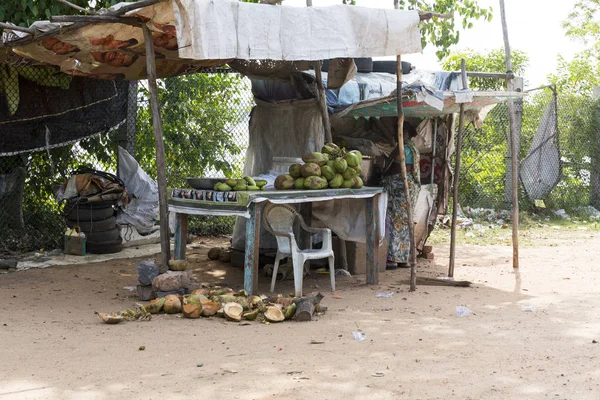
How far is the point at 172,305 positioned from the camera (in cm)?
616

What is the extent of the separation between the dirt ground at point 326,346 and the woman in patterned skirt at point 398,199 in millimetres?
749

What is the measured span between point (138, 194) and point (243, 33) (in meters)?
4.51

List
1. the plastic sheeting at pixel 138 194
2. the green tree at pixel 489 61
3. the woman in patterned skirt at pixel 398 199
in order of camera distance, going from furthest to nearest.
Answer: the green tree at pixel 489 61 < the plastic sheeting at pixel 138 194 < the woman in patterned skirt at pixel 398 199

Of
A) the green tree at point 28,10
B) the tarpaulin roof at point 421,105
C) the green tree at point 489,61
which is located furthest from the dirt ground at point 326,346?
the green tree at point 489,61

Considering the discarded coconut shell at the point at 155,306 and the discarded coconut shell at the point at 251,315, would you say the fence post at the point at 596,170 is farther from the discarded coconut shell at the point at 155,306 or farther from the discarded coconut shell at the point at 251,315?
the discarded coconut shell at the point at 155,306

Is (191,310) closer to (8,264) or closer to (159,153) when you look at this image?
(159,153)

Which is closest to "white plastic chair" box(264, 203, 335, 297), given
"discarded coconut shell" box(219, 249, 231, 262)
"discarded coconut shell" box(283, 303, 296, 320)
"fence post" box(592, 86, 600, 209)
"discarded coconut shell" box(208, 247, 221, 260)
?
"discarded coconut shell" box(283, 303, 296, 320)

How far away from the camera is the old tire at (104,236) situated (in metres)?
9.30

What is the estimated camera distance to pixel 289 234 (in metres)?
6.95

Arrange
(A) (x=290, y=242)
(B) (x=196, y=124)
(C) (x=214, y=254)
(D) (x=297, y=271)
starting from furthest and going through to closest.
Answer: (B) (x=196, y=124) → (C) (x=214, y=254) → (A) (x=290, y=242) → (D) (x=297, y=271)

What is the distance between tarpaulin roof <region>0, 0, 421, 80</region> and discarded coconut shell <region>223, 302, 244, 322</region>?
1.89m

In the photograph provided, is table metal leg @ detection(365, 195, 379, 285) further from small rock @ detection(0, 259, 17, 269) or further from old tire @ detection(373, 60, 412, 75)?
small rock @ detection(0, 259, 17, 269)

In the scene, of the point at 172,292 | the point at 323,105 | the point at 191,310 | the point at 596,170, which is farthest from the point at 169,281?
the point at 596,170

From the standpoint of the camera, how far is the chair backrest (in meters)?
7.15
